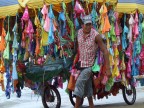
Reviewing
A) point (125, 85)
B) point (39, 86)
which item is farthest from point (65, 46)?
point (125, 85)

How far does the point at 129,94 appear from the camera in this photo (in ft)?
32.0

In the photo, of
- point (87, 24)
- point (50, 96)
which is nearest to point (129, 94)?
point (50, 96)

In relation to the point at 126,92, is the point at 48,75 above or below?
above

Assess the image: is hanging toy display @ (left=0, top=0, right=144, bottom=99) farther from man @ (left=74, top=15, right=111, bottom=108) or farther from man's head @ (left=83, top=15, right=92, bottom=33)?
man's head @ (left=83, top=15, right=92, bottom=33)

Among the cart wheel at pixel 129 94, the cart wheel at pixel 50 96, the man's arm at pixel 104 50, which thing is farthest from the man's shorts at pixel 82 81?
the cart wheel at pixel 129 94

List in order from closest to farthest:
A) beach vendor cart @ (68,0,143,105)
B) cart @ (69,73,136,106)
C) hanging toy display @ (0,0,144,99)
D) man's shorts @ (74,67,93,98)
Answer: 1. man's shorts @ (74,67,93,98)
2. beach vendor cart @ (68,0,143,105)
3. hanging toy display @ (0,0,144,99)
4. cart @ (69,73,136,106)

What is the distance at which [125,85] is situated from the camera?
9.24 m

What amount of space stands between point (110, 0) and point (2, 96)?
6411mm

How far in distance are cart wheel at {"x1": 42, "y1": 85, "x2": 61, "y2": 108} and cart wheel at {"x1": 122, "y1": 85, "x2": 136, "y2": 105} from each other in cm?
180

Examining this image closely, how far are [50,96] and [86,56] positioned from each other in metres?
1.81

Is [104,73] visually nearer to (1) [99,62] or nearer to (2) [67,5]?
(1) [99,62]

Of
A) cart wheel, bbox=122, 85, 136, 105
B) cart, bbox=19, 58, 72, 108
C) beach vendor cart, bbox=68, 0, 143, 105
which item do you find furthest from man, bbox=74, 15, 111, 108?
cart wheel, bbox=122, 85, 136, 105

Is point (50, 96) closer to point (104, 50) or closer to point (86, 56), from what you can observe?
point (86, 56)

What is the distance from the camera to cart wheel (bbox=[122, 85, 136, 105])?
31.8 ft
